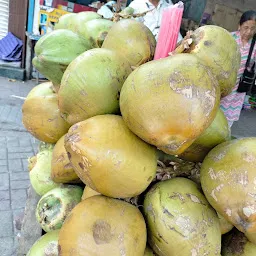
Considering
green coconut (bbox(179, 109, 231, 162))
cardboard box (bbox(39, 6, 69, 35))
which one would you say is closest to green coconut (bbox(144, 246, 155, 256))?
green coconut (bbox(179, 109, 231, 162))

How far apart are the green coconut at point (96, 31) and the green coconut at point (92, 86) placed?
51cm

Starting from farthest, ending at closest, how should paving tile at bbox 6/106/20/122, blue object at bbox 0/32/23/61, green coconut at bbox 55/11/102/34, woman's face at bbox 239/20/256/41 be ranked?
blue object at bbox 0/32/23/61 < paving tile at bbox 6/106/20/122 < woman's face at bbox 239/20/256/41 < green coconut at bbox 55/11/102/34

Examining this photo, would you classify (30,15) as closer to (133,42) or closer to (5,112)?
(5,112)

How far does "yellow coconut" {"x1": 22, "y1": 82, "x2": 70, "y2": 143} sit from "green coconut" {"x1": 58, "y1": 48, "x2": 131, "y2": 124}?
0.32 meters

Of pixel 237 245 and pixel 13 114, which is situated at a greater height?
pixel 237 245

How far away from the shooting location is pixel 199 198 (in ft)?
3.37

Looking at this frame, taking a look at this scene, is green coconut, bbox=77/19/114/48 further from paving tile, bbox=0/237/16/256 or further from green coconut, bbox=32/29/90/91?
paving tile, bbox=0/237/16/256

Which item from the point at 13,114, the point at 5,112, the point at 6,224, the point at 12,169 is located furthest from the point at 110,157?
the point at 5,112

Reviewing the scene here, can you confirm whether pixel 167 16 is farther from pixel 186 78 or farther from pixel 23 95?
pixel 23 95

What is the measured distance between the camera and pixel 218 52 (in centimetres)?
108

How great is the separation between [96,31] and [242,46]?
8.16ft

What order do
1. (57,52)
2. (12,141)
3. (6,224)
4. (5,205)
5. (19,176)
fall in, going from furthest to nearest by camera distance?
(12,141), (19,176), (5,205), (6,224), (57,52)

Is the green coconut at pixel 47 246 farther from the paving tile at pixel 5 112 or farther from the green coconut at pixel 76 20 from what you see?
the paving tile at pixel 5 112

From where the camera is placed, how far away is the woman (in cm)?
351
